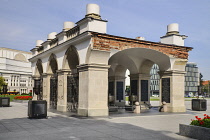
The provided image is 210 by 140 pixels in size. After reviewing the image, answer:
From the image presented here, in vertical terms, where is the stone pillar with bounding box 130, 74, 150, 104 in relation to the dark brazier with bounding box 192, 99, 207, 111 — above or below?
above

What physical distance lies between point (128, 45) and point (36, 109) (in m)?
7.38

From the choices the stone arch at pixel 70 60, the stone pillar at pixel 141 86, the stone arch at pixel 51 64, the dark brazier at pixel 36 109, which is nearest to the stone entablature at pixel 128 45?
the stone arch at pixel 70 60

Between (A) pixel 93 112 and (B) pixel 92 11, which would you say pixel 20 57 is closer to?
(B) pixel 92 11

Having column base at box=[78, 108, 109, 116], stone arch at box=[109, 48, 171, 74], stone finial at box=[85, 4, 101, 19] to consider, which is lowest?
column base at box=[78, 108, 109, 116]

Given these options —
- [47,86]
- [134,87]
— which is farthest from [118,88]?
[47,86]

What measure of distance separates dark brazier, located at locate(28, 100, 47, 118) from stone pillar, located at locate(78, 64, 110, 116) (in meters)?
2.50

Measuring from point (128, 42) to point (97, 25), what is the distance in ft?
8.84

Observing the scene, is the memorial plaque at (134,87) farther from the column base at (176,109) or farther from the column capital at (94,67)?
the column capital at (94,67)

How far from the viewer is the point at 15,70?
10825cm

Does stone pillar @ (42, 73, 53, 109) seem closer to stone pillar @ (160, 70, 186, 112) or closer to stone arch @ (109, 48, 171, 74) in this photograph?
stone arch @ (109, 48, 171, 74)

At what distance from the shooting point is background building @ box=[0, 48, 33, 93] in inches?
4031

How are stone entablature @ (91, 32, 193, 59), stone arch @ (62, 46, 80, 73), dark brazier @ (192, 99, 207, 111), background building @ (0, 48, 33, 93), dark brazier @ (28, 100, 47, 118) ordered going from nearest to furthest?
1. dark brazier @ (28, 100, 47, 118)
2. stone entablature @ (91, 32, 193, 59)
3. stone arch @ (62, 46, 80, 73)
4. dark brazier @ (192, 99, 207, 111)
5. background building @ (0, 48, 33, 93)

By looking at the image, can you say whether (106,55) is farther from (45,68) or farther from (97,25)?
(45,68)

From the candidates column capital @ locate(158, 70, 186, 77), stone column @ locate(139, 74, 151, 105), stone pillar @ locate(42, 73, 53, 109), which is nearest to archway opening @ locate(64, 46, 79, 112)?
stone pillar @ locate(42, 73, 53, 109)
